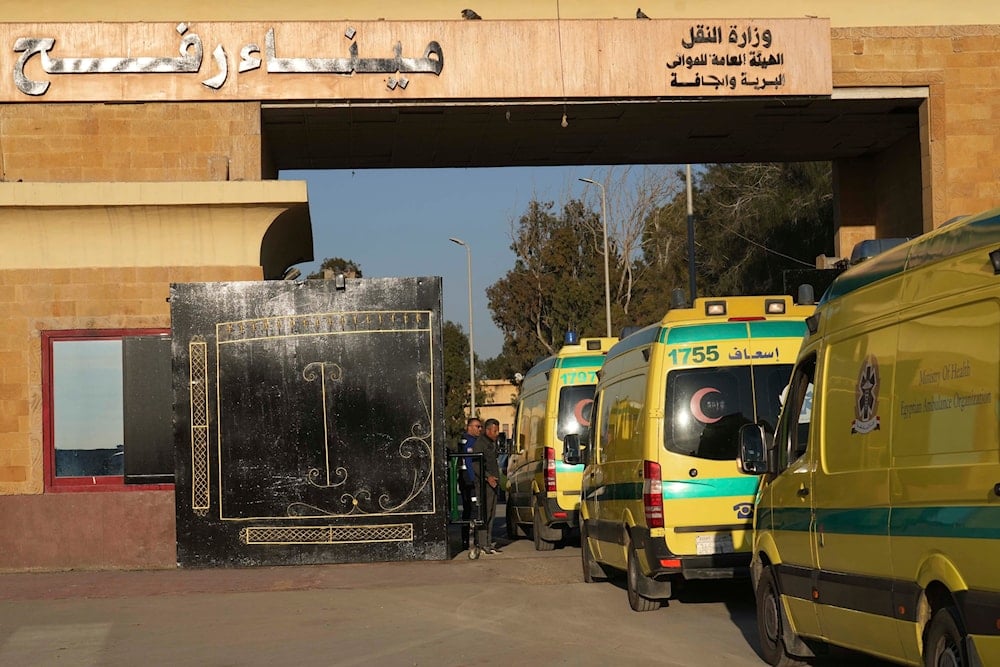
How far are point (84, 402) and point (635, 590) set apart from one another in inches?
337

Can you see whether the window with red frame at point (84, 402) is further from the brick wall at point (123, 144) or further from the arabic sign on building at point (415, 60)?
the arabic sign on building at point (415, 60)

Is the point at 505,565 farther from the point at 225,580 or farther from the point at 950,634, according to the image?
the point at 950,634

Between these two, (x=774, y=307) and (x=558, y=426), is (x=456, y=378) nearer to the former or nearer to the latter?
(x=558, y=426)

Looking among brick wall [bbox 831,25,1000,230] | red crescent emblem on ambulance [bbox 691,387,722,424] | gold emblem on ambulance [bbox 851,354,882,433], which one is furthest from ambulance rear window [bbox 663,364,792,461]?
brick wall [bbox 831,25,1000,230]

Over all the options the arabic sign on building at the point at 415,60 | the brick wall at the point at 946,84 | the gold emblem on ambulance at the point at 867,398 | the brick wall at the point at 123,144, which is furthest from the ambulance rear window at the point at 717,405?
the brick wall at the point at 946,84

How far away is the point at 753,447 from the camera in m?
8.91

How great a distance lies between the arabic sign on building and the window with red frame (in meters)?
3.19

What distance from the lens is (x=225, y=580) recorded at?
1603 centimetres

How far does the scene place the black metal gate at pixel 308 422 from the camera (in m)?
17.0

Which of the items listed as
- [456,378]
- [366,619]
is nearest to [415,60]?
[366,619]

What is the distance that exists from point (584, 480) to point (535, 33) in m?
7.19

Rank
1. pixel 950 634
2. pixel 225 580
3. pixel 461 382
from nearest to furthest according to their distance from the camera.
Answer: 1. pixel 950 634
2. pixel 225 580
3. pixel 461 382

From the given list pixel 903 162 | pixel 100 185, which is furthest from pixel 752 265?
pixel 100 185

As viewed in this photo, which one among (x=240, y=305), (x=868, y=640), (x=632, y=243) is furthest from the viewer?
(x=632, y=243)
